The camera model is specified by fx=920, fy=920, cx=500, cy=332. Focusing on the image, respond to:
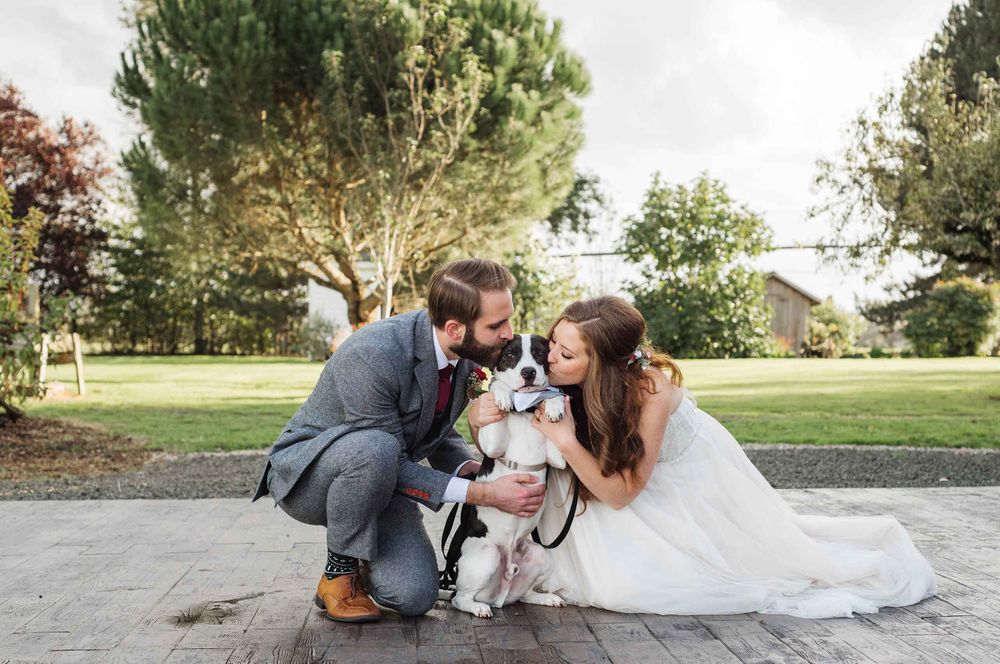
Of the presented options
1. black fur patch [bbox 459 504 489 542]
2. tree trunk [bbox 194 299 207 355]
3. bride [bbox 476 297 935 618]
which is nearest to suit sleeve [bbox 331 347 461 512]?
black fur patch [bbox 459 504 489 542]

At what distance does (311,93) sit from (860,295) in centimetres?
2342

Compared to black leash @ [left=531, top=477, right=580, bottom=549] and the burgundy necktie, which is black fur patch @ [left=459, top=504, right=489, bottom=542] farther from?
the burgundy necktie

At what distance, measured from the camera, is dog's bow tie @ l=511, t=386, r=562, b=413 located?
3086 millimetres

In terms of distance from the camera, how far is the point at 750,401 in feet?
41.1

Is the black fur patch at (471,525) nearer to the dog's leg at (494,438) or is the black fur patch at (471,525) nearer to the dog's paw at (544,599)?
the dog's leg at (494,438)

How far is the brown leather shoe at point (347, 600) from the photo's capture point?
10.6 feet

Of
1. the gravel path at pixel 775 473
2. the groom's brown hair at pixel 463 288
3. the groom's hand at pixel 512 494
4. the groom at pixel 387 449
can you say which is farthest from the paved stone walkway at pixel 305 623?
the gravel path at pixel 775 473

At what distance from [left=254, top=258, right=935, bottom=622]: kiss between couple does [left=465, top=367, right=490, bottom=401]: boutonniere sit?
0.02 metres

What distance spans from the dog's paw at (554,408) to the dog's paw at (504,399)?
13 centimetres

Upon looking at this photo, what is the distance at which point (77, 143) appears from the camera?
2425 cm

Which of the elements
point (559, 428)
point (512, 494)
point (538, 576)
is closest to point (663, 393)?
point (559, 428)

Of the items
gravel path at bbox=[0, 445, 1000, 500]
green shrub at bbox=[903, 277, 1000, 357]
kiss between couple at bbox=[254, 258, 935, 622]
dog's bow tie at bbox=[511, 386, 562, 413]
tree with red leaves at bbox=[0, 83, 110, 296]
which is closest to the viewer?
dog's bow tie at bbox=[511, 386, 562, 413]

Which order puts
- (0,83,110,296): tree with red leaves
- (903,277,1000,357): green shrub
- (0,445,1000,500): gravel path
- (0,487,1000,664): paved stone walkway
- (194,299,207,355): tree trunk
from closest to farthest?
(0,487,1000,664): paved stone walkway
(0,445,1000,500): gravel path
(903,277,1000,357): green shrub
(0,83,110,296): tree with red leaves
(194,299,207,355): tree trunk

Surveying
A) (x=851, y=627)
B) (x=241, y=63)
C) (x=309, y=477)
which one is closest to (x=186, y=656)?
(x=309, y=477)
